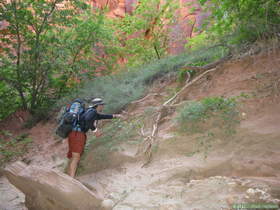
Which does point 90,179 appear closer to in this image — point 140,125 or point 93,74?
point 140,125

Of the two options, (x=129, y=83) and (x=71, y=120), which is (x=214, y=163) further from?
(x=129, y=83)

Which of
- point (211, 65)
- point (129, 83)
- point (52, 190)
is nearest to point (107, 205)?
point (52, 190)

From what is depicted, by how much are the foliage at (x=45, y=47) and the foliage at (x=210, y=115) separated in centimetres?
630

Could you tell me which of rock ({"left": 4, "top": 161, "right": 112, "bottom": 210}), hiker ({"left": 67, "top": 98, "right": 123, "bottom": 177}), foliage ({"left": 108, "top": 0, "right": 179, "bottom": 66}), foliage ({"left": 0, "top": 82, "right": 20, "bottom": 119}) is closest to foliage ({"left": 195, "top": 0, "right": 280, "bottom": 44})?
hiker ({"left": 67, "top": 98, "right": 123, "bottom": 177})

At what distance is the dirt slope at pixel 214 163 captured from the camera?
3.33m

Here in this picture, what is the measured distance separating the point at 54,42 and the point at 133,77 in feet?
11.6

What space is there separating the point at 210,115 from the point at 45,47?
7.33 meters

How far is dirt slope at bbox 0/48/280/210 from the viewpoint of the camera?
3.33m

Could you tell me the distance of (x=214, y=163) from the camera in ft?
13.5

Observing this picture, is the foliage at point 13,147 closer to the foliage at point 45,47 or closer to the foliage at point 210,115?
the foliage at point 45,47

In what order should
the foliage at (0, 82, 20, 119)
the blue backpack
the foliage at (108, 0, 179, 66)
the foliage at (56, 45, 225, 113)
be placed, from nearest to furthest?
the blue backpack → the foliage at (56, 45, 225, 113) → the foliage at (0, 82, 20, 119) → the foliage at (108, 0, 179, 66)

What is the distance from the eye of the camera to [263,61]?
568cm

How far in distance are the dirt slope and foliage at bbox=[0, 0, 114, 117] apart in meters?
4.72

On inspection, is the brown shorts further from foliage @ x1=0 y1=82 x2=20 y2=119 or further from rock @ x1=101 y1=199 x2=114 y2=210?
foliage @ x1=0 y1=82 x2=20 y2=119
